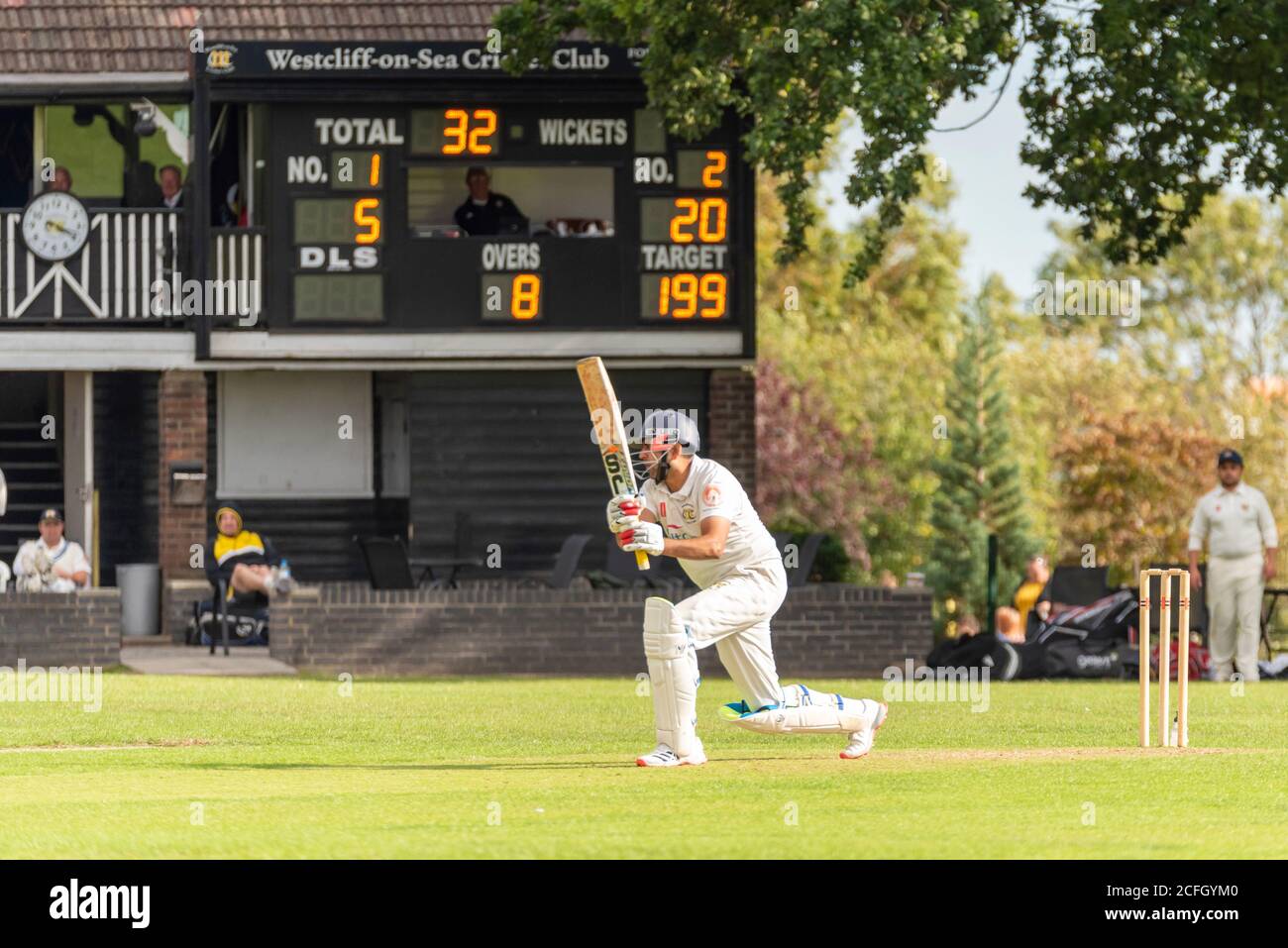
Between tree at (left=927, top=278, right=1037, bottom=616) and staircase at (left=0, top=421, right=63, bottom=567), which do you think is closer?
staircase at (left=0, top=421, right=63, bottom=567)

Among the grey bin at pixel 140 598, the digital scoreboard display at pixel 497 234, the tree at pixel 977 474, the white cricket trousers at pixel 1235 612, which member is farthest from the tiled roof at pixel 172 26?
the tree at pixel 977 474

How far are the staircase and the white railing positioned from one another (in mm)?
3245

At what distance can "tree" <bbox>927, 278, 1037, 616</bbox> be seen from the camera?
49.2 metres

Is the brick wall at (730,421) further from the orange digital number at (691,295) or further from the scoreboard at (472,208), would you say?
the orange digital number at (691,295)

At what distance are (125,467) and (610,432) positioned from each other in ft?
54.9

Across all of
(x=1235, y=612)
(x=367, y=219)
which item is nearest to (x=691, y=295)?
(x=367, y=219)

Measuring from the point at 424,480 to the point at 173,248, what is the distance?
3.66 meters

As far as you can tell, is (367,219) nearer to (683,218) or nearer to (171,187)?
(171,187)

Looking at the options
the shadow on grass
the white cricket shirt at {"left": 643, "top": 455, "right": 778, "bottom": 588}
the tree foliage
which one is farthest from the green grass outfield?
the tree foliage

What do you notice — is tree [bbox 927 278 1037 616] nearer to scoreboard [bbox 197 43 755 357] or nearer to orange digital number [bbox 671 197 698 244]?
scoreboard [bbox 197 43 755 357]

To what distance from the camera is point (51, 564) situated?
76.3 ft

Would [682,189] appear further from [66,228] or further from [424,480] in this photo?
[66,228]

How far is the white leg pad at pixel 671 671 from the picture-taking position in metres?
12.7
